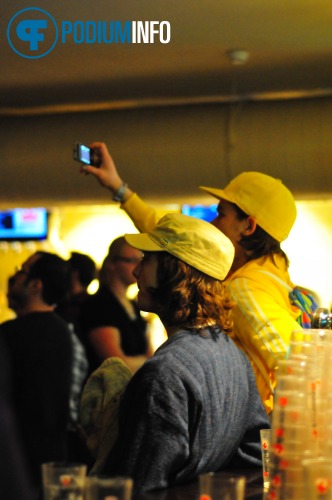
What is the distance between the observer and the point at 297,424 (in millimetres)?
1511

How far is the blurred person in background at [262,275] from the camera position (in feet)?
8.95

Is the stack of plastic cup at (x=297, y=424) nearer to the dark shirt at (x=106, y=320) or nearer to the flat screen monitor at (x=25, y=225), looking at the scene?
the dark shirt at (x=106, y=320)

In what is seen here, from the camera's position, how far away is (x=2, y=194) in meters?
5.58

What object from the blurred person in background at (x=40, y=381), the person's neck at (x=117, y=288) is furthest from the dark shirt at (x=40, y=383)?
the person's neck at (x=117, y=288)

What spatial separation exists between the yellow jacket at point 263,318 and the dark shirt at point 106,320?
4.98 ft

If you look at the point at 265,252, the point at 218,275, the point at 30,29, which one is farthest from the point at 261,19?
the point at 218,275

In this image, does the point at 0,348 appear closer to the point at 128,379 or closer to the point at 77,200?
the point at 128,379

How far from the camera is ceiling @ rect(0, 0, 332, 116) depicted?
13.3 feet

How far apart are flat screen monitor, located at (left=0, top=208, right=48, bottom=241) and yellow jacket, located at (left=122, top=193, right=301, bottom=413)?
606 centimetres

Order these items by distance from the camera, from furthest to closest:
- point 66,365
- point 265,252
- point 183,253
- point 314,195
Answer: point 314,195 → point 66,365 → point 265,252 → point 183,253

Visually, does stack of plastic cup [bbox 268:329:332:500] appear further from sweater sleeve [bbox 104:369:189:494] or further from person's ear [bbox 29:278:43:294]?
person's ear [bbox 29:278:43:294]

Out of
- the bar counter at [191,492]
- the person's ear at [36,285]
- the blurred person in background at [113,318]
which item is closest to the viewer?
the bar counter at [191,492]

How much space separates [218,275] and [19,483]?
0.70 meters

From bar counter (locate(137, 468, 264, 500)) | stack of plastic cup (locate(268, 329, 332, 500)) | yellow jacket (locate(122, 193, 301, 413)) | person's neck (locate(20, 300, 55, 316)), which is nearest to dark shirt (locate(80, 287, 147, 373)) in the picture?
person's neck (locate(20, 300, 55, 316))
